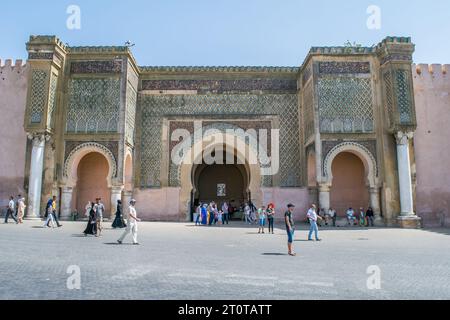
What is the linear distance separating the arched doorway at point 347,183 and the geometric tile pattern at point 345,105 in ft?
5.39

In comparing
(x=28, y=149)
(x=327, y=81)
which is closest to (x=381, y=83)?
(x=327, y=81)

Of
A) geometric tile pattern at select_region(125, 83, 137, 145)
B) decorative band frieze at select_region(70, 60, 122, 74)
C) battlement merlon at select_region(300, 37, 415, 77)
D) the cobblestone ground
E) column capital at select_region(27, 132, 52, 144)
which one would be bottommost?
the cobblestone ground

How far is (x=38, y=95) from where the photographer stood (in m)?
13.5

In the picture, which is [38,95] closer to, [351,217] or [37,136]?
[37,136]

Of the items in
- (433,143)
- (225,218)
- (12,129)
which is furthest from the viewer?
(225,218)

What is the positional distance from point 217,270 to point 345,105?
1102 cm

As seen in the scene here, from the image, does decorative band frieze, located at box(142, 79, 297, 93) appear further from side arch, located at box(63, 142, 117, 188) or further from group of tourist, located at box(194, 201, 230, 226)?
group of tourist, located at box(194, 201, 230, 226)

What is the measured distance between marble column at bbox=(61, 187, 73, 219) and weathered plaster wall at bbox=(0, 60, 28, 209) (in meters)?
1.65

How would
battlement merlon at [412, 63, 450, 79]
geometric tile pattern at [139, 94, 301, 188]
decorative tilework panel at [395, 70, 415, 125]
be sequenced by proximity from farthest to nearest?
geometric tile pattern at [139, 94, 301, 188], battlement merlon at [412, 63, 450, 79], decorative tilework panel at [395, 70, 415, 125]

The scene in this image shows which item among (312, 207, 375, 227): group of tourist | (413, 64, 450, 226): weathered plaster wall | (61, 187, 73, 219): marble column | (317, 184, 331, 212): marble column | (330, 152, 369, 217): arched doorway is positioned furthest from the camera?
(330, 152, 369, 217): arched doorway

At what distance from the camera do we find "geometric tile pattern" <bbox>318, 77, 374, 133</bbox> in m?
13.9

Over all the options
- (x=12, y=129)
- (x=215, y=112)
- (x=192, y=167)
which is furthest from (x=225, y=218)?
(x=12, y=129)

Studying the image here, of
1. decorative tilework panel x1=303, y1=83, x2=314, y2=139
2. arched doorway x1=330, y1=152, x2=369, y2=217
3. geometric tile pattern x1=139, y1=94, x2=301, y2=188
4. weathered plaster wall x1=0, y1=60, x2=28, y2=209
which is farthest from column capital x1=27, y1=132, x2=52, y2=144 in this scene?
arched doorway x1=330, y1=152, x2=369, y2=217

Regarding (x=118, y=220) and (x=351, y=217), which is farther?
(x=351, y=217)
